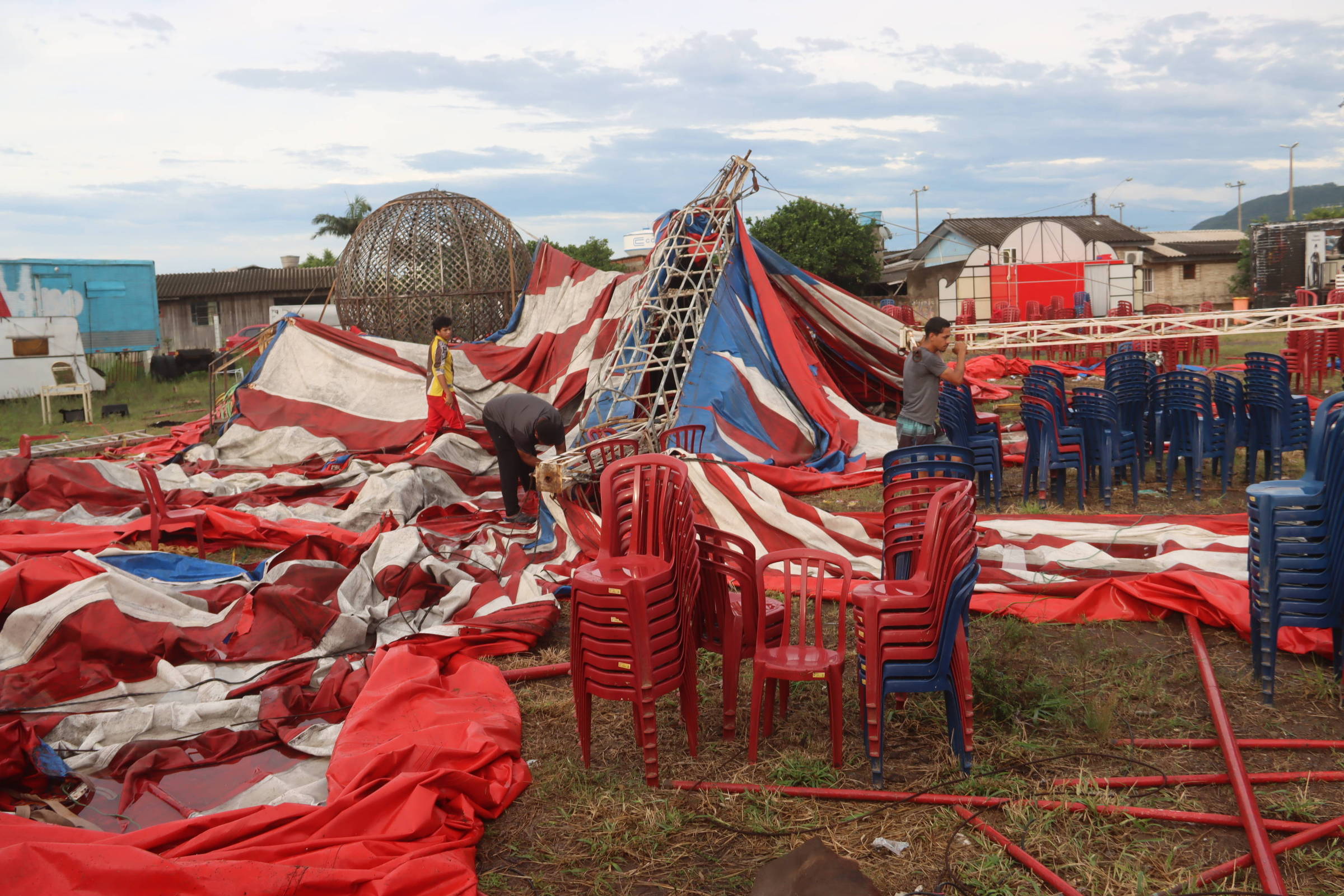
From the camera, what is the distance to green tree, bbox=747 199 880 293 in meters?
35.8

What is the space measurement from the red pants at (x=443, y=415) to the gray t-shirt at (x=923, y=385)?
560 centimetres

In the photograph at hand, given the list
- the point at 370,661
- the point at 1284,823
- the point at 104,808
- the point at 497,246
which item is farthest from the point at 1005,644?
the point at 497,246

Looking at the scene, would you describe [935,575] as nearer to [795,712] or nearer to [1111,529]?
[795,712]

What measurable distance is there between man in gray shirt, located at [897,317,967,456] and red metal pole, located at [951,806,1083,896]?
379cm

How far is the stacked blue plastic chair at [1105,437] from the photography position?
7887 millimetres

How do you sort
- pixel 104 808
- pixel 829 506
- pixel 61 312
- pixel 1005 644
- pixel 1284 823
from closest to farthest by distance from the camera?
1. pixel 1284 823
2. pixel 104 808
3. pixel 1005 644
4. pixel 829 506
5. pixel 61 312

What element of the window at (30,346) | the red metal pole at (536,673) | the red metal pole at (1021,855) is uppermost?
the window at (30,346)

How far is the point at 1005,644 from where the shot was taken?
5195mm

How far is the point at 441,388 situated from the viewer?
1101 cm

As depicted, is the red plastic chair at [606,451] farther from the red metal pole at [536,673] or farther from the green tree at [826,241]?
the green tree at [826,241]

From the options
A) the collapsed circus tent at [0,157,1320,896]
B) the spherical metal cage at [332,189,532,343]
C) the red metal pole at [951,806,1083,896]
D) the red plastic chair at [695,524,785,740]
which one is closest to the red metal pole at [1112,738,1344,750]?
the red metal pole at [951,806,1083,896]

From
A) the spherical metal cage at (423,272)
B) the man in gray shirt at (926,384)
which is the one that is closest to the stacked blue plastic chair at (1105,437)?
the man in gray shirt at (926,384)

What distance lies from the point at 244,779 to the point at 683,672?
1.98 meters

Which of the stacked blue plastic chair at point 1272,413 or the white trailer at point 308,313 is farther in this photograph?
the white trailer at point 308,313
